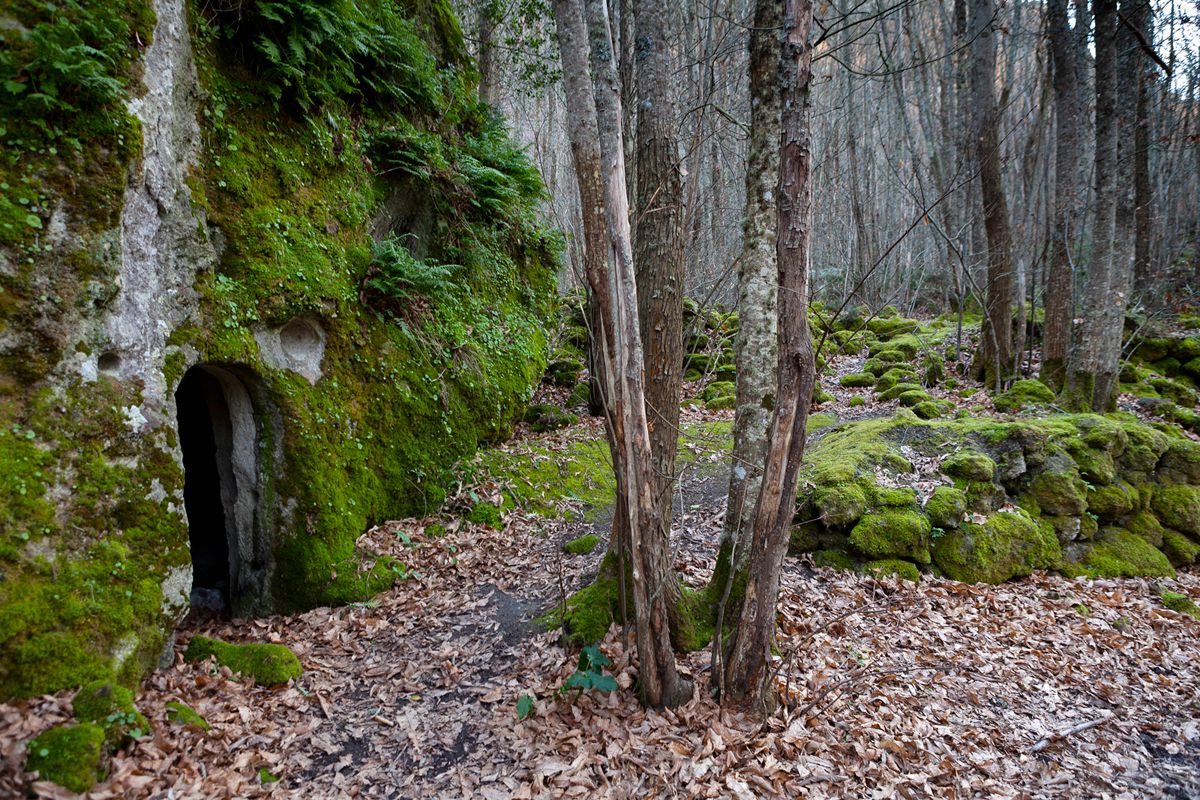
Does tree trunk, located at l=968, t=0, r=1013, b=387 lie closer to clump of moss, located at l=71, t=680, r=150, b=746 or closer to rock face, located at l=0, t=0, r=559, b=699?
rock face, located at l=0, t=0, r=559, b=699

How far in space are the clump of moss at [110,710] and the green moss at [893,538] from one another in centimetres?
625

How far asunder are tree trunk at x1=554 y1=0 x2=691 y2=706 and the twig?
2.42 meters

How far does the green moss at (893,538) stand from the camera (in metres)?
6.10

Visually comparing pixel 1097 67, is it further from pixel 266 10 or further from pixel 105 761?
pixel 105 761

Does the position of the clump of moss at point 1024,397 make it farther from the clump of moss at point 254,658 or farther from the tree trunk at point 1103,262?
the clump of moss at point 254,658

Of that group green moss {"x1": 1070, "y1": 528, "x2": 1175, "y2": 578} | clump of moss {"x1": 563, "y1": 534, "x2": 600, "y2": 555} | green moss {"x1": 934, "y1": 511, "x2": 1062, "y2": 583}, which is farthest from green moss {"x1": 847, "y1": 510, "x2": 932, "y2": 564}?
clump of moss {"x1": 563, "y1": 534, "x2": 600, "y2": 555}

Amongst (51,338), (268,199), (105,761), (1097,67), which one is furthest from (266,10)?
(1097,67)

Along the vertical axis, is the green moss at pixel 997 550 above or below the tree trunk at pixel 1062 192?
below

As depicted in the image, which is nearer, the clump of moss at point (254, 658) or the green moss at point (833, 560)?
the clump of moss at point (254, 658)

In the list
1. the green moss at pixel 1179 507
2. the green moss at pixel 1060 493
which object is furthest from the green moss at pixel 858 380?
the green moss at pixel 1060 493

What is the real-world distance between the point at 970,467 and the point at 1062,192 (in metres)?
7.21

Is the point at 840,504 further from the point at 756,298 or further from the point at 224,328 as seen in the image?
the point at 224,328

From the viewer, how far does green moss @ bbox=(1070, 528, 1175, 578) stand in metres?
6.50

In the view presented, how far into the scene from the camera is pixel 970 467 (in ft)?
22.2
